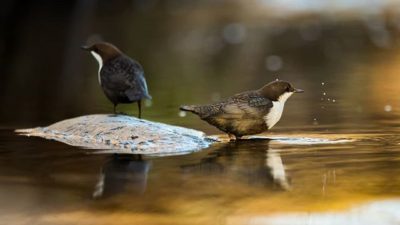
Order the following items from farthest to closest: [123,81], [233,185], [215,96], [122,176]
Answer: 1. [215,96]
2. [123,81]
3. [122,176]
4. [233,185]

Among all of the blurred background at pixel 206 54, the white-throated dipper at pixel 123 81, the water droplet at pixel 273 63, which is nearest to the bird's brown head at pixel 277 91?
the blurred background at pixel 206 54

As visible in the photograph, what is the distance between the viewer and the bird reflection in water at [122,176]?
262 inches

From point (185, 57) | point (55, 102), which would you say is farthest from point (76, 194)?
point (185, 57)

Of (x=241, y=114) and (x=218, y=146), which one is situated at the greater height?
(x=241, y=114)

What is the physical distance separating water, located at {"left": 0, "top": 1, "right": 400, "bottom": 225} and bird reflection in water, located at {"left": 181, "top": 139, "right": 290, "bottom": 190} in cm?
2

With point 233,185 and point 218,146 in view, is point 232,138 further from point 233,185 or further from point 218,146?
point 233,185

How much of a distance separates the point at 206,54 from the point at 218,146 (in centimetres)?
1450

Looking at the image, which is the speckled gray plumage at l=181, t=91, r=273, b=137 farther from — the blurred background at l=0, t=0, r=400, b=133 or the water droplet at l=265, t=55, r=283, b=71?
the water droplet at l=265, t=55, r=283, b=71

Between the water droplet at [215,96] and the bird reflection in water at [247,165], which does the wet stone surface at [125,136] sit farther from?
the water droplet at [215,96]

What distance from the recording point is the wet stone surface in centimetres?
861

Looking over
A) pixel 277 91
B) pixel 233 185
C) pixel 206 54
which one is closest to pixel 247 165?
pixel 233 185

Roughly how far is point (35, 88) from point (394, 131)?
8247 millimetres

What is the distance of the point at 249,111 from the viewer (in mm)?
8938

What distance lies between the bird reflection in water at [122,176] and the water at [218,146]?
0.05 feet
